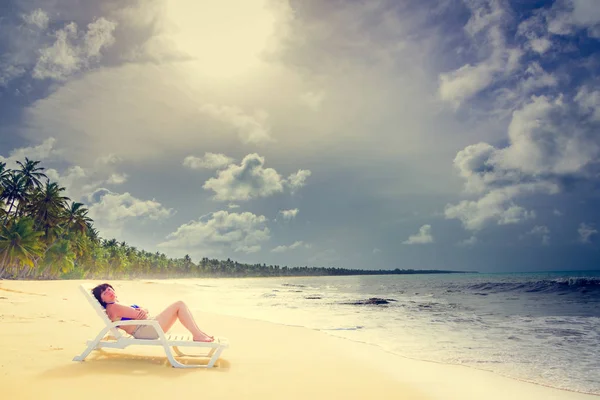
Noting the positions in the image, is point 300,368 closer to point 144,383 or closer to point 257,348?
point 257,348

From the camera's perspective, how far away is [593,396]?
6504 mm

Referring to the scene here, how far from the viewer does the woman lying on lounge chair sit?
6.36 m

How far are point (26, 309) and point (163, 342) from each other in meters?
9.16

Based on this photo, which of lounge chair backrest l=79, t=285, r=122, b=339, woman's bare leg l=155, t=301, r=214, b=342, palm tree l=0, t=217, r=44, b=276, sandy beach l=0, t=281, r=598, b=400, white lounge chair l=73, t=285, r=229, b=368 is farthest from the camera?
palm tree l=0, t=217, r=44, b=276

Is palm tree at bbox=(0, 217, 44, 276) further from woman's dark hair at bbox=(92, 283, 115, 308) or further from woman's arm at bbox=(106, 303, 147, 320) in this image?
woman's arm at bbox=(106, 303, 147, 320)

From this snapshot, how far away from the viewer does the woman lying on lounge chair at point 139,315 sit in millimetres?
6355

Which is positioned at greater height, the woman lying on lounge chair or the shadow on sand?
the woman lying on lounge chair

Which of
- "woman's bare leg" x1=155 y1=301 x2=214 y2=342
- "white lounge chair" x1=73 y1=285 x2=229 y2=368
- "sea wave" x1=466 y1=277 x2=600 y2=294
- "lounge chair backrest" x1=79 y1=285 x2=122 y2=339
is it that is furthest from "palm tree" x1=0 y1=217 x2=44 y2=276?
"sea wave" x1=466 y1=277 x2=600 y2=294

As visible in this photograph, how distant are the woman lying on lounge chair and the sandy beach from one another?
0.45m

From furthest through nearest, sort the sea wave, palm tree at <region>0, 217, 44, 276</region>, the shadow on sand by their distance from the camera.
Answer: palm tree at <region>0, 217, 44, 276</region> → the sea wave → the shadow on sand

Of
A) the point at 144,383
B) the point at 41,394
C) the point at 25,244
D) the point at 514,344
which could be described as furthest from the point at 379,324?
the point at 25,244

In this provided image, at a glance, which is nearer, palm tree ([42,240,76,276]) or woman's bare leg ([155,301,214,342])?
woman's bare leg ([155,301,214,342])

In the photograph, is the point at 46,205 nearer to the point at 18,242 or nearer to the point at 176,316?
the point at 18,242

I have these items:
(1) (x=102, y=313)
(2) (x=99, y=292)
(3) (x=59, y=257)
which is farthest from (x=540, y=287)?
(3) (x=59, y=257)
